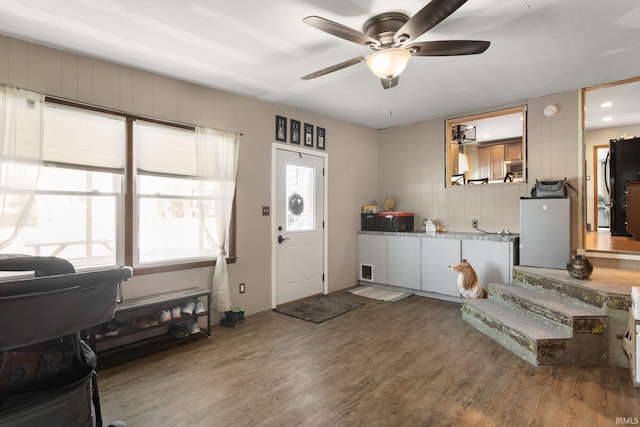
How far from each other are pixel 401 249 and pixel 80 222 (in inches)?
160

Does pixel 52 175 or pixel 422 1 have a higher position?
pixel 422 1

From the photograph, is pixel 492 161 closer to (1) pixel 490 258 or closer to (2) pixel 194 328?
(1) pixel 490 258

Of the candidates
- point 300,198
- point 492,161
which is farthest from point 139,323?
point 492,161

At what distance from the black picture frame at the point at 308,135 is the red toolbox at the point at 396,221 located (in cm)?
166

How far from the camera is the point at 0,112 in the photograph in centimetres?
249

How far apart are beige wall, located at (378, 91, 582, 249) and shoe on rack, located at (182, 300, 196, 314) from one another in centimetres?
370

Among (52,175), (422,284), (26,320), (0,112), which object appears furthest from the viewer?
→ (422,284)

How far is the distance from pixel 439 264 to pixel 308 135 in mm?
2663

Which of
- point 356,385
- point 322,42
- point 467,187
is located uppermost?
point 322,42

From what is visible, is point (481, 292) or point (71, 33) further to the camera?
point (481, 292)

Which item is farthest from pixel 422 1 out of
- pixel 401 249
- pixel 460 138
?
pixel 460 138

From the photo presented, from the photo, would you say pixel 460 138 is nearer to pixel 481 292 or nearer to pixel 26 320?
pixel 481 292

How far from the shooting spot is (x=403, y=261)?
16.6 ft

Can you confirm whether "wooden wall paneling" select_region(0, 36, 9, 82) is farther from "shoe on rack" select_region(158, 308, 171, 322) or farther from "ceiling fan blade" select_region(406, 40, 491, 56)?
"ceiling fan blade" select_region(406, 40, 491, 56)
